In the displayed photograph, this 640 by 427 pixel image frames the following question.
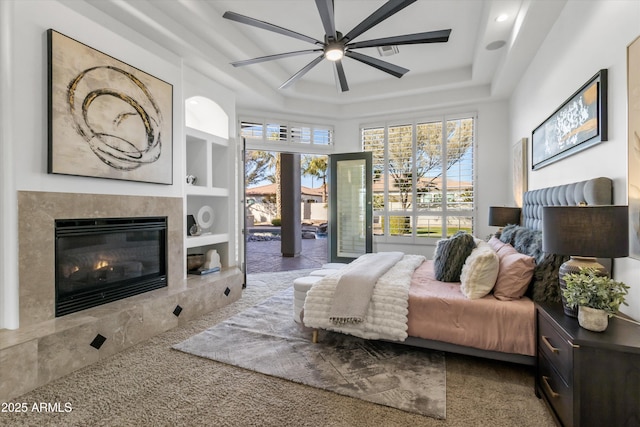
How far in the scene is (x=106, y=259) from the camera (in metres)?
2.93

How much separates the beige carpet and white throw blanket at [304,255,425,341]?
0.51m

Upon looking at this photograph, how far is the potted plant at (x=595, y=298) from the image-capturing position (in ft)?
4.93

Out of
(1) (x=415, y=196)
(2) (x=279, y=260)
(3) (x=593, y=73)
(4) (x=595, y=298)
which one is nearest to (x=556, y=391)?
(4) (x=595, y=298)

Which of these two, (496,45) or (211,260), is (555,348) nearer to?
(496,45)

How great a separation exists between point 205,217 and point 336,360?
2.85 m

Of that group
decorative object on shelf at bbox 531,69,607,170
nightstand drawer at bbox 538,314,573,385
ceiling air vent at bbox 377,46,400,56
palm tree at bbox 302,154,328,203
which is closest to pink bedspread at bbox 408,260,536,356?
nightstand drawer at bbox 538,314,573,385

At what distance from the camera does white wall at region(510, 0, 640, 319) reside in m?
1.80

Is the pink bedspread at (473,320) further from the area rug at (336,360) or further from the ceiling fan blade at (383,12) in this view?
the ceiling fan blade at (383,12)

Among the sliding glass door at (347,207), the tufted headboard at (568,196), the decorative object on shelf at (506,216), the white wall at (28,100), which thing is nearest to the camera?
the tufted headboard at (568,196)

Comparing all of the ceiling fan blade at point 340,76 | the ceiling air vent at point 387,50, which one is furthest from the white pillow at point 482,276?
the ceiling air vent at point 387,50

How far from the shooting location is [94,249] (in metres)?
2.82

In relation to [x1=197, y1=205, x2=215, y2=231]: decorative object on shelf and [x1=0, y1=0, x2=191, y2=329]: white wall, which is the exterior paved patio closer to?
[x1=197, y1=205, x2=215, y2=231]: decorative object on shelf

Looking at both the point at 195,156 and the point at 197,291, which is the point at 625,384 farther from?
the point at 195,156

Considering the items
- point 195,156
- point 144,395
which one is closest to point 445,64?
point 195,156
